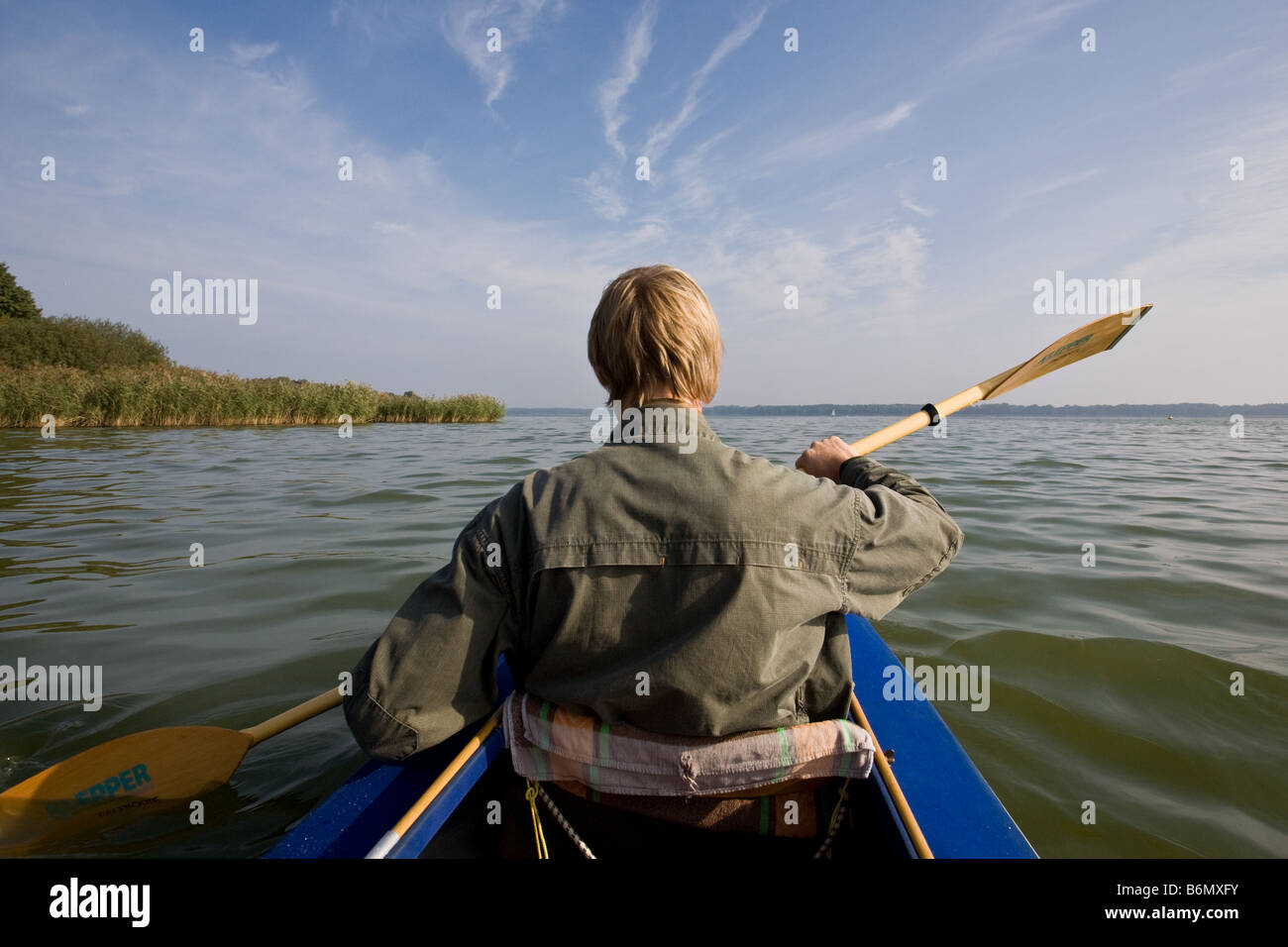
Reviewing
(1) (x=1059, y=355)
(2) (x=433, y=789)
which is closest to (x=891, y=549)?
(2) (x=433, y=789)

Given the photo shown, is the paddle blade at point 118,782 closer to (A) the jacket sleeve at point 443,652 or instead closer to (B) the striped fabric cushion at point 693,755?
(A) the jacket sleeve at point 443,652

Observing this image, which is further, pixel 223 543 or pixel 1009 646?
pixel 223 543

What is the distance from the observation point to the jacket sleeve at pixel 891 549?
1.46 m

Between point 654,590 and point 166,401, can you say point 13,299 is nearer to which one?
point 166,401

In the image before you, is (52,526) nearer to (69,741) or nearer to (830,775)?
(69,741)

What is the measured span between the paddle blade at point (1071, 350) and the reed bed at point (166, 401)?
860 inches

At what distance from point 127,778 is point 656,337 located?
8.68ft

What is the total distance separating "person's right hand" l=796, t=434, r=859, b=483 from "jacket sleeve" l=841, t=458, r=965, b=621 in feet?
1.20

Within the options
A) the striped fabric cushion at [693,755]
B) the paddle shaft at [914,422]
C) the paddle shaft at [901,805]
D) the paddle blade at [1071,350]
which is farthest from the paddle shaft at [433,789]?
the paddle blade at [1071,350]

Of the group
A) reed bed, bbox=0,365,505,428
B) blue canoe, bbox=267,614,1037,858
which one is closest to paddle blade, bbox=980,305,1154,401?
blue canoe, bbox=267,614,1037,858
